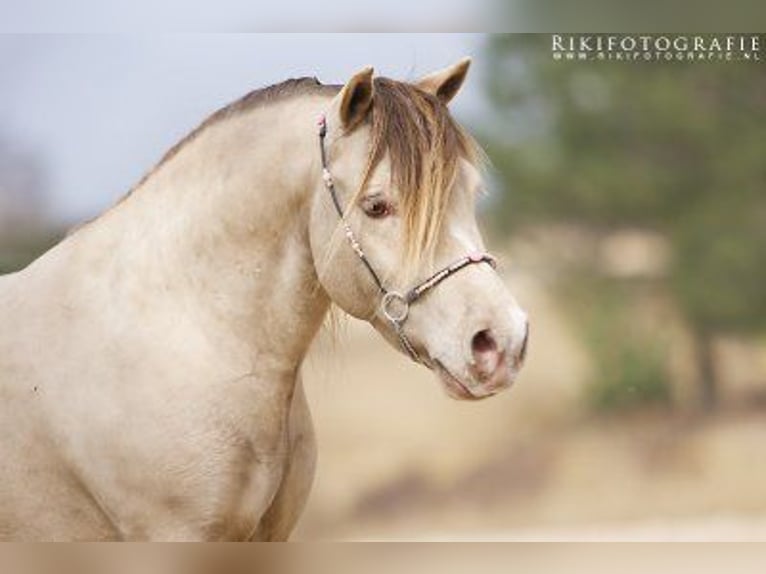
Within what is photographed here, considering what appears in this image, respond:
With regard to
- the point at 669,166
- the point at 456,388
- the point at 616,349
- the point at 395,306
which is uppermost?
the point at 395,306

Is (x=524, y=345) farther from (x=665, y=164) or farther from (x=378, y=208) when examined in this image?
(x=665, y=164)

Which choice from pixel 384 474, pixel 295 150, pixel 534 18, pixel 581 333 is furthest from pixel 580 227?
pixel 295 150

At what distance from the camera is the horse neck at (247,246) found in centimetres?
201

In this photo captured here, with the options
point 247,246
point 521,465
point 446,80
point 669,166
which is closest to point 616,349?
point 521,465

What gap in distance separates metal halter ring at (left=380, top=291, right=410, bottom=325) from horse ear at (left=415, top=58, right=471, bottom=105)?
1.27 feet

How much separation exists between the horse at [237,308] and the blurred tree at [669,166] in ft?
15.9

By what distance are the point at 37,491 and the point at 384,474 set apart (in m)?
4.85

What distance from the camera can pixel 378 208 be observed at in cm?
194

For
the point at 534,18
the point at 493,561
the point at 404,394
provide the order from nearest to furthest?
the point at 493,561, the point at 534,18, the point at 404,394

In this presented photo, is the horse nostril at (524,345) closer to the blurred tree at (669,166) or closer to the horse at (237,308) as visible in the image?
the horse at (237,308)

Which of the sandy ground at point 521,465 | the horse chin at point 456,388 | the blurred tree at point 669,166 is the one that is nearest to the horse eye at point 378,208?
the horse chin at point 456,388

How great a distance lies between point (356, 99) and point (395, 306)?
35 cm

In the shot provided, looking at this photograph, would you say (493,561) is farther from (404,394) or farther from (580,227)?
(580,227)

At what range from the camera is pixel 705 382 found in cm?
731
